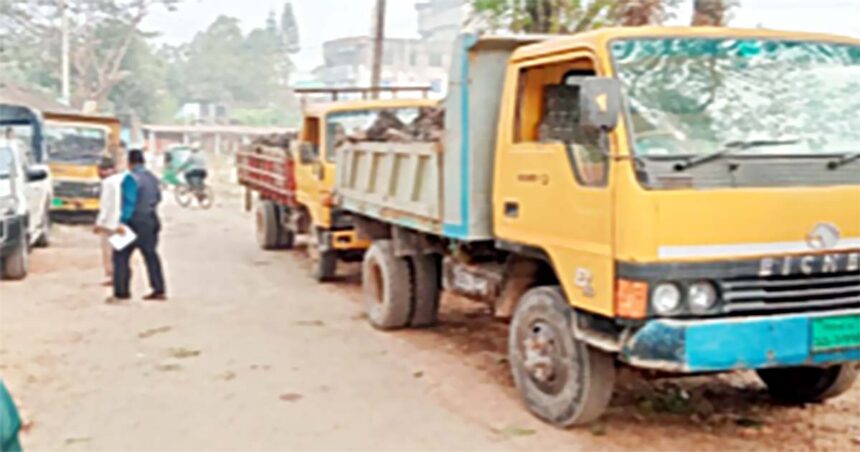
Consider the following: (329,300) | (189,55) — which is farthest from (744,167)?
(189,55)

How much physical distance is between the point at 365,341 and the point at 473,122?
8.93ft

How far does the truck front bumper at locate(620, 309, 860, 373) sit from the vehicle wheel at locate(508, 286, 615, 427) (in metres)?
0.53

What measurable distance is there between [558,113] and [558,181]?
0.66 meters

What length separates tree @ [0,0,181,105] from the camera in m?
43.6

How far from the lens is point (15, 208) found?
11.8 m

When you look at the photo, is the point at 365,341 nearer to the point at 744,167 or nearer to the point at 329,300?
the point at 329,300

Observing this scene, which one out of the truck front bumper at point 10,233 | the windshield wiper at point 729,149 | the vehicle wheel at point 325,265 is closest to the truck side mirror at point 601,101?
the windshield wiper at point 729,149

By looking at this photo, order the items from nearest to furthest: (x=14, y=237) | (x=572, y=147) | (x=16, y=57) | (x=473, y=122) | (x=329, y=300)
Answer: (x=572, y=147) → (x=473, y=122) → (x=329, y=300) → (x=14, y=237) → (x=16, y=57)

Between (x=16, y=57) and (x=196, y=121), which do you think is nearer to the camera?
(x=16, y=57)

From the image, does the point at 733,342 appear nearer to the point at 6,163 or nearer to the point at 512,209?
the point at 512,209

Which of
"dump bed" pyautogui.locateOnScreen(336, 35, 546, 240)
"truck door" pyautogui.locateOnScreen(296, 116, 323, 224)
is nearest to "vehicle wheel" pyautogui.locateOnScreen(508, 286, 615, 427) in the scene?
"dump bed" pyautogui.locateOnScreen(336, 35, 546, 240)

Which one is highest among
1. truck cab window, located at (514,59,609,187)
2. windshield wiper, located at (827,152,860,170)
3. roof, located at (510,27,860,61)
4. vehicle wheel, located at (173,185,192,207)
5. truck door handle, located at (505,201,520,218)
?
roof, located at (510,27,860,61)

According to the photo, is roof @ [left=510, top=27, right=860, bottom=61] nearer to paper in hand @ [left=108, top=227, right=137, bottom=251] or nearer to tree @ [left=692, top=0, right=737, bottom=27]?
tree @ [left=692, top=0, right=737, bottom=27]

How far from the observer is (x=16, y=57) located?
4562cm
